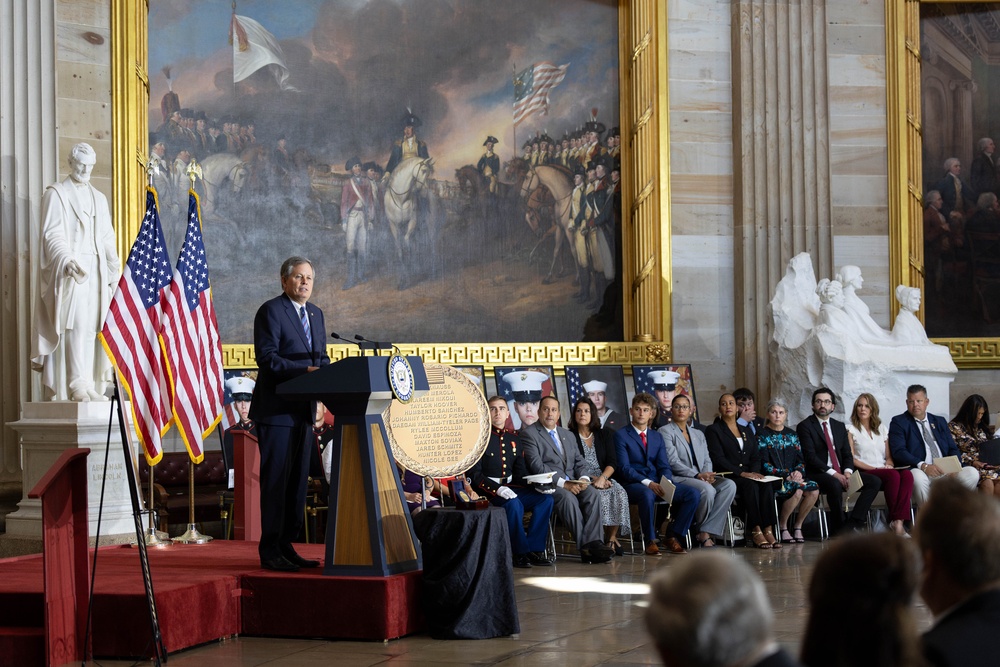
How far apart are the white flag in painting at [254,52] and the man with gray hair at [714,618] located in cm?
1221

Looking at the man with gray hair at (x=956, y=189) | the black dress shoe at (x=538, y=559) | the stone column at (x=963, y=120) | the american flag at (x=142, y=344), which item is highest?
the stone column at (x=963, y=120)

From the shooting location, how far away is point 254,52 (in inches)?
533

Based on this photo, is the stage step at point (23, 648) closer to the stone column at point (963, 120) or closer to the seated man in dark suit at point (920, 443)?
the seated man in dark suit at point (920, 443)

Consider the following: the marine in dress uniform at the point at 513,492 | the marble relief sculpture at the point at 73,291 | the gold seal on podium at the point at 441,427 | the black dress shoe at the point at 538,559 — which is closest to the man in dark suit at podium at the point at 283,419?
the gold seal on podium at the point at 441,427

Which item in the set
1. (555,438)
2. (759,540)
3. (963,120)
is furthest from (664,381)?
(963,120)

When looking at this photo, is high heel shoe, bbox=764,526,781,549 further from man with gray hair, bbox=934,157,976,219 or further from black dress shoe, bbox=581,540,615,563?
man with gray hair, bbox=934,157,976,219

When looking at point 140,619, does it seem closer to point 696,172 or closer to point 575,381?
point 575,381

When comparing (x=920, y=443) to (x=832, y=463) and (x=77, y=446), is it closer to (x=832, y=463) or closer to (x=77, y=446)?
(x=832, y=463)

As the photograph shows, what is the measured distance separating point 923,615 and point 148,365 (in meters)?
5.17

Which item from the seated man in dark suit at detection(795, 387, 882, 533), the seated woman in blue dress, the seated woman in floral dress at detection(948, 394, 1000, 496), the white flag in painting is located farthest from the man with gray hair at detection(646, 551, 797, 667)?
the white flag in painting

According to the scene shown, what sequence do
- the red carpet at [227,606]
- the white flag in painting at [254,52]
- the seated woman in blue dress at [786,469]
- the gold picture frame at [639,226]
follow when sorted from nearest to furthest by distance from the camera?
the red carpet at [227,606] < the seated woman in blue dress at [786,469] < the white flag in painting at [254,52] < the gold picture frame at [639,226]

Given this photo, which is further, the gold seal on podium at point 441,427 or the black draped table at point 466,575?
A: the gold seal on podium at point 441,427

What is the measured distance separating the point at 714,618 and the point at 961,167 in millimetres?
14066

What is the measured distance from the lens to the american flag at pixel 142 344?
26.6ft
